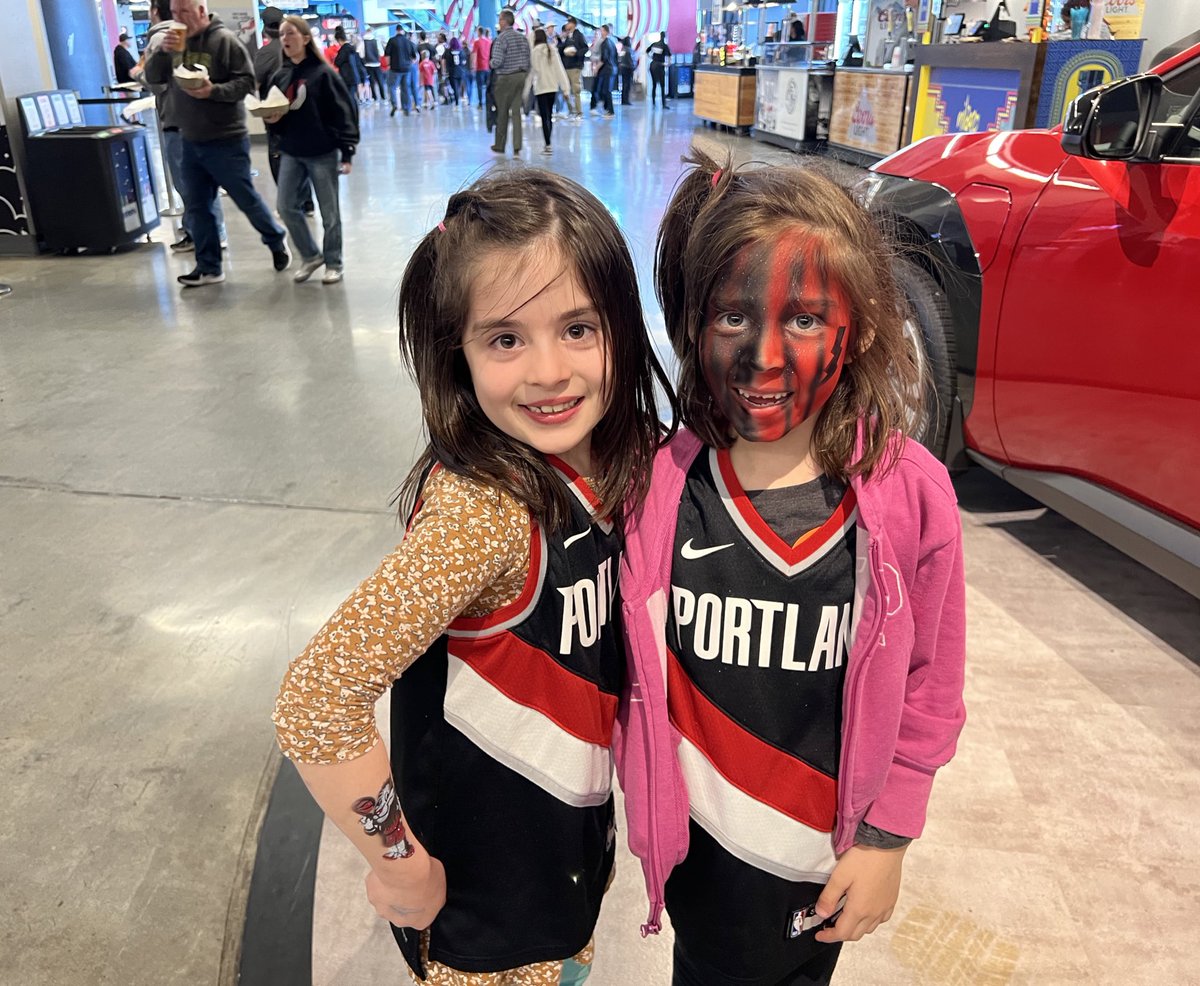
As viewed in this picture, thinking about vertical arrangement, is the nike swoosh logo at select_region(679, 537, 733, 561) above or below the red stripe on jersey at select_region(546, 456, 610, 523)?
below

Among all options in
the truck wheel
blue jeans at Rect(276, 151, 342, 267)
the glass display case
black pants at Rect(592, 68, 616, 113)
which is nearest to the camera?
the truck wheel

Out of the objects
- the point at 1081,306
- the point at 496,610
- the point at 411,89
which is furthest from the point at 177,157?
the point at 411,89

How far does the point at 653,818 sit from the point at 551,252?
0.62 m

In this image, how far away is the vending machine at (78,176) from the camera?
6.76 meters

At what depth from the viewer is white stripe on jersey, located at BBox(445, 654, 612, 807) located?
96 cm

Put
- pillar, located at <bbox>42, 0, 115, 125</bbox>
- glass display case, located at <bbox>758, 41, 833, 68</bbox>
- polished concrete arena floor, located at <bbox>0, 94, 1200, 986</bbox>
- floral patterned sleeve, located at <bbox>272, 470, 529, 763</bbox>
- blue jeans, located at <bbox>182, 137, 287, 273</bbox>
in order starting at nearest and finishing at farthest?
floral patterned sleeve, located at <bbox>272, 470, 529, 763</bbox> → polished concrete arena floor, located at <bbox>0, 94, 1200, 986</bbox> → blue jeans, located at <bbox>182, 137, 287, 273</bbox> → pillar, located at <bbox>42, 0, 115, 125</bbox> → glass display case, located at <bbox>758, 41, 833, 68</bbox>

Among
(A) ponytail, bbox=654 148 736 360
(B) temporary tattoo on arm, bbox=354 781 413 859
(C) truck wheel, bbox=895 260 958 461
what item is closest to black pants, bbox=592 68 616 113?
(C) truck wheel, bbox=895 260 958 461

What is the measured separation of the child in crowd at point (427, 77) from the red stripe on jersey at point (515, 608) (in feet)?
78.9

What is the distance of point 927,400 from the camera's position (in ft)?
9.07

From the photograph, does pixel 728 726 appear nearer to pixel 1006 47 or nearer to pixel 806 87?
pixel 1006 47

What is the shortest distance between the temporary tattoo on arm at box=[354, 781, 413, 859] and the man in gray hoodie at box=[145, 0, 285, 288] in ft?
18.4

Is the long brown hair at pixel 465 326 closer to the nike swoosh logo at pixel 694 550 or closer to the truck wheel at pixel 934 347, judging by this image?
the nike swoosh logo at pixel 694 550

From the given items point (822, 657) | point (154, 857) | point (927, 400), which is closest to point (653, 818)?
point (822, 657)

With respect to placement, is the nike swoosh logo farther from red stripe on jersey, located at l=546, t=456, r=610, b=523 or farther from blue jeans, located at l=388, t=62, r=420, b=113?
blue jeans, located at l=388, t=62, r=420, b=113
